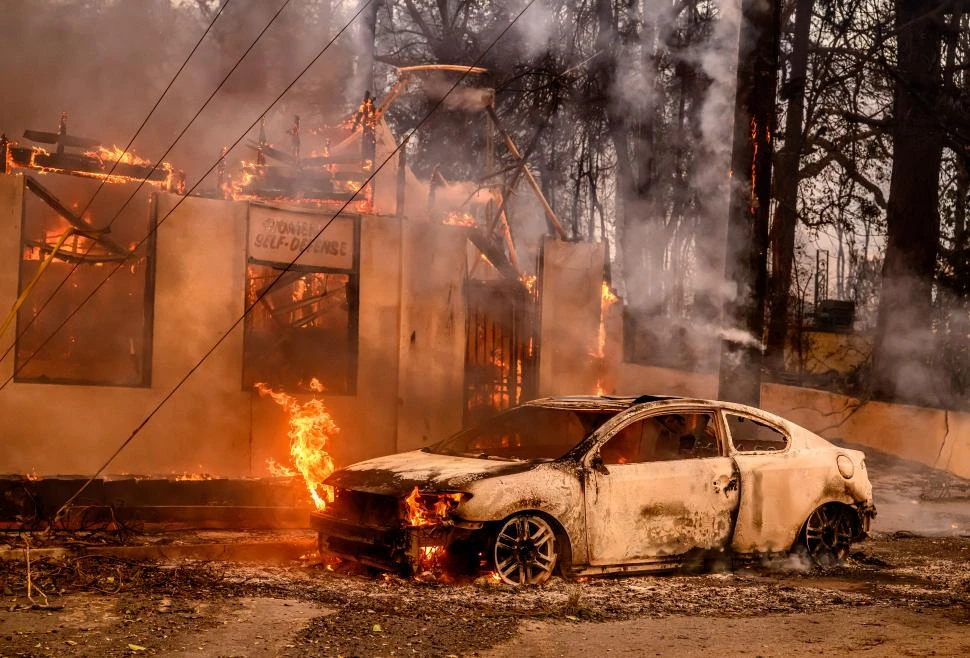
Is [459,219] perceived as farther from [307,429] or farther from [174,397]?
[174,397]

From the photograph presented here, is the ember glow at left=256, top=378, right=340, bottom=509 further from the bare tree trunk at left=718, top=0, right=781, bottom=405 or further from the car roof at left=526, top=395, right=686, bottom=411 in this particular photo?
the bare tree trunk at left=718, top=0, right=781, bottom=405

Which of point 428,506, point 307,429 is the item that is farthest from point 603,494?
point 307,429

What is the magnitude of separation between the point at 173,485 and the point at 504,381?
5.39 metres

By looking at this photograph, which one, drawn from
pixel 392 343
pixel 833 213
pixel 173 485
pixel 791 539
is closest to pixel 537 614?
pixel 791 539

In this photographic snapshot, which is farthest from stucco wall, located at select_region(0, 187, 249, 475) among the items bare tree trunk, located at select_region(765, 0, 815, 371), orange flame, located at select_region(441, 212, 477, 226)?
bare tree trunk, located at select_region(765, 0, 815, 371)

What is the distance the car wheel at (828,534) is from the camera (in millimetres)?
8391

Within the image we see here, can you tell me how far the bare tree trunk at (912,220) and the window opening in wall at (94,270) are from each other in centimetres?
1253

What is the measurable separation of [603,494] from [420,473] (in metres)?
1.28

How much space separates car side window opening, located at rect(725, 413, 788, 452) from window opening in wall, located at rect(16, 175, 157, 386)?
6582 millimetres

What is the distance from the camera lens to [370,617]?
616cm

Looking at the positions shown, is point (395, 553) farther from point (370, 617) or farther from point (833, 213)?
point (833, 213)

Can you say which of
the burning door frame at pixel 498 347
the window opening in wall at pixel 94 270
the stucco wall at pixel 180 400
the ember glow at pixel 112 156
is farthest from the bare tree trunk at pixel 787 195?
the window opening in wall at pixel 94 270

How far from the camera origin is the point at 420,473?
7367 mm

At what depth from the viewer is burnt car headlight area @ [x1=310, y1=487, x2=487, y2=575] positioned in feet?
23.0
